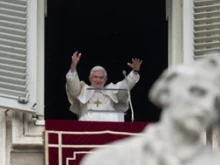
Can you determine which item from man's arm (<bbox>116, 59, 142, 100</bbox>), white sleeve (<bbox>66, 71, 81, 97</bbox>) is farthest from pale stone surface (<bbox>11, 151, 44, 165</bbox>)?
man's arm (<bbox>116, 59, 142, 100</bbox>)

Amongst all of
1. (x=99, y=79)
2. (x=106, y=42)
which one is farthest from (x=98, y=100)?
(x=106, y=42)

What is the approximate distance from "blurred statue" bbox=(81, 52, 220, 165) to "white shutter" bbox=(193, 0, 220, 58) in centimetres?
1122

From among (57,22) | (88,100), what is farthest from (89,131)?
(57,22)

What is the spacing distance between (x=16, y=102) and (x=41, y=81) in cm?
84

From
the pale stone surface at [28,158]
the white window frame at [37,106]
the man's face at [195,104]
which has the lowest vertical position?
the pale stone surface at [28,158]

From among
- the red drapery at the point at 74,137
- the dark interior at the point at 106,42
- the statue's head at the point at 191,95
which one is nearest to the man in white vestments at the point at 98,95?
the red drapery at the point at 74,137

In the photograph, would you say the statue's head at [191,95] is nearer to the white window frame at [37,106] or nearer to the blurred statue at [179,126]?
the blurred statue at [179,126]

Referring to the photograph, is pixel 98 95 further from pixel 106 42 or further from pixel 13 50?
pixel 106 42

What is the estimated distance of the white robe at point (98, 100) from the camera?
687 inches

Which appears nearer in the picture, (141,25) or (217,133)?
(217,133)

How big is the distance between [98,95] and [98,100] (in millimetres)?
55

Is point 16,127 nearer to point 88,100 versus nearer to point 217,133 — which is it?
point 88,100

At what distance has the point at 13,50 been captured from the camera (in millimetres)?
17031

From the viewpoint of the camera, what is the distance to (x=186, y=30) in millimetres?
17406
